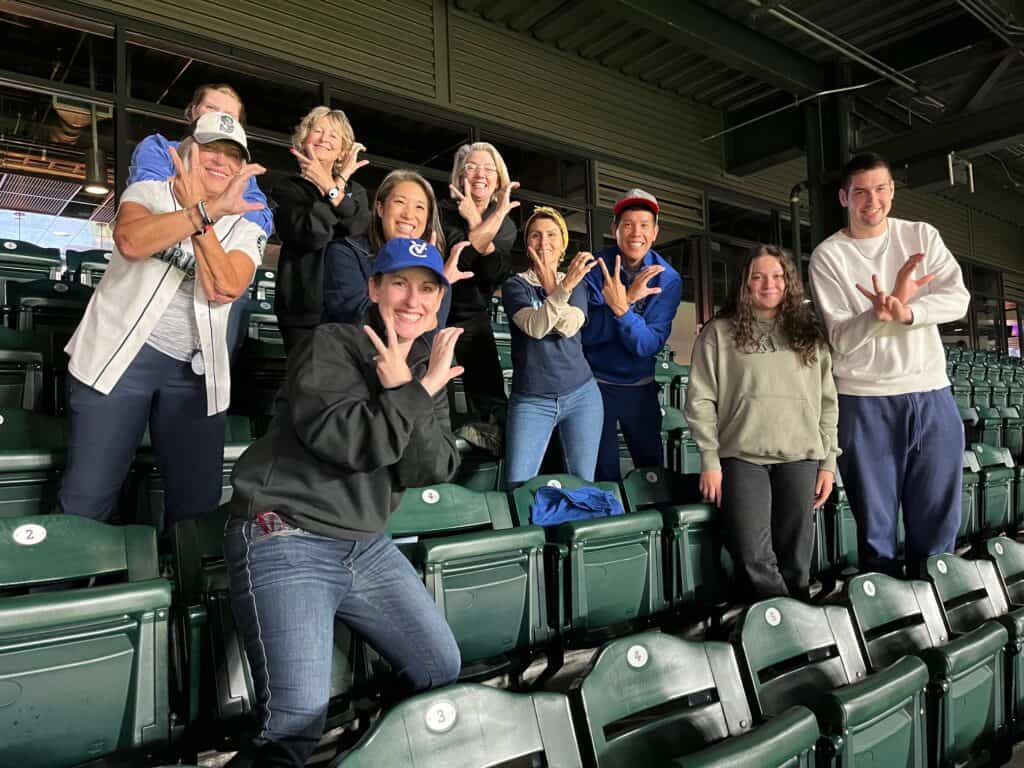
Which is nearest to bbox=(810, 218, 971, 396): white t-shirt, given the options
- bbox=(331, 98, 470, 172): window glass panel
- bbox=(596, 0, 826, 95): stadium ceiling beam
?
bbox=(596, 0, 826, 95): stadium ceiling beam

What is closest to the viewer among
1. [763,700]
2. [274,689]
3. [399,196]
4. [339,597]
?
[274,689]

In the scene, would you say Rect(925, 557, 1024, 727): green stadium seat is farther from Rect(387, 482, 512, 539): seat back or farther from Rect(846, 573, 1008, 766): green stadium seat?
Rect(387, 482, 512, 539): seat back

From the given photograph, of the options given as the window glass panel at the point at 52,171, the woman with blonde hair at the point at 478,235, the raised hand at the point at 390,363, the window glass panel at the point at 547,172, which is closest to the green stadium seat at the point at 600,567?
the woman with blonde hair at the point at 478,235

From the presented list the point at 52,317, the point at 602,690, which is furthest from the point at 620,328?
the point at 52,317

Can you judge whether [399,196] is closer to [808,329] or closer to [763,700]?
[808,329]

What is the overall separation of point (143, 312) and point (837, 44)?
8.42 m

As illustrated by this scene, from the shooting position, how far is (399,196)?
90.4 inches

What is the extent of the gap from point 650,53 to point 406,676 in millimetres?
8538

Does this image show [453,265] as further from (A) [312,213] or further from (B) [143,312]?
(B) [143,312]

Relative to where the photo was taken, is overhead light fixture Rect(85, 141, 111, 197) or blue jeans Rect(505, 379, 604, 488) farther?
overhead light fixture Rect(85, 141, 111, 197)

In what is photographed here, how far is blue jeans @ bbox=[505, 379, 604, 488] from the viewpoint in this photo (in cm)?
264

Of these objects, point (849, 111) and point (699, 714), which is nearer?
point (699, 714)

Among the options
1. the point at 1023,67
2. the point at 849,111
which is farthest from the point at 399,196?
the point at 1023,67

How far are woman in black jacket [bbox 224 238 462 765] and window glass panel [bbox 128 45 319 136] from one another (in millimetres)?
5026
